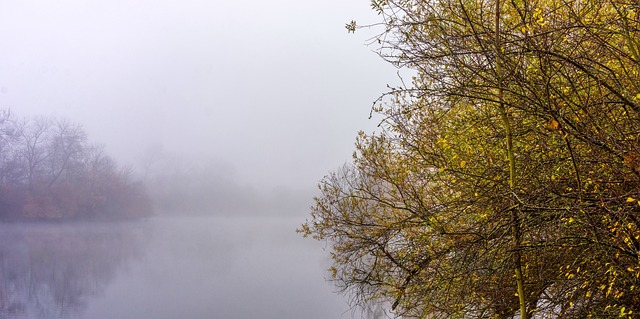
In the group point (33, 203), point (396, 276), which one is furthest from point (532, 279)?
point (33, 203)

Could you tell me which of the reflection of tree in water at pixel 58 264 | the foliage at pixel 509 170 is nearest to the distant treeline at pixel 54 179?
the reflection of tree in water at pixel 58 264

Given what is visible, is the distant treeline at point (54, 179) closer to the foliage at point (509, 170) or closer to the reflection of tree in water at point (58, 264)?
the reflection of tree in water at point (58, 264)

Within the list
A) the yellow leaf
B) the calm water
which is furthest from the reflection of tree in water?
the yellow leaf

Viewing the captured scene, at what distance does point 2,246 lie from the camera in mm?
62312

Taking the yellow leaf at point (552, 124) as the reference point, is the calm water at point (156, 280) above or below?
below

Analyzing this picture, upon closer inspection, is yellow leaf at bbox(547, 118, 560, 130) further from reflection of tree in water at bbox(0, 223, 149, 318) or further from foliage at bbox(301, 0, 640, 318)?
reflection of tree in water at bbox(0, 223, 149, 318)

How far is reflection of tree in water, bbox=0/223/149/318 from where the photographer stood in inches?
1250

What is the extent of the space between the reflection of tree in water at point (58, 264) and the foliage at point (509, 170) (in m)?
24.0

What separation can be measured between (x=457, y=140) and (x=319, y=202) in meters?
3.67

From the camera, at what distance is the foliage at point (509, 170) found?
17.8 feet

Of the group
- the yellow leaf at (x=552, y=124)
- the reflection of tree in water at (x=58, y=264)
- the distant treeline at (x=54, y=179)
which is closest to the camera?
the yellow leaf at (x=552, y=124)

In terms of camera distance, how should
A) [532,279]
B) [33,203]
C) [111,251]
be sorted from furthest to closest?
[33,203]
[111,251]
[532,279]

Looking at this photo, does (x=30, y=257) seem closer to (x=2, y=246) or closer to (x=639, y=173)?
(x=2, y=246)

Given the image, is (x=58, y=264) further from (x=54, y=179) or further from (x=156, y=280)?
(x=54, y=179)
